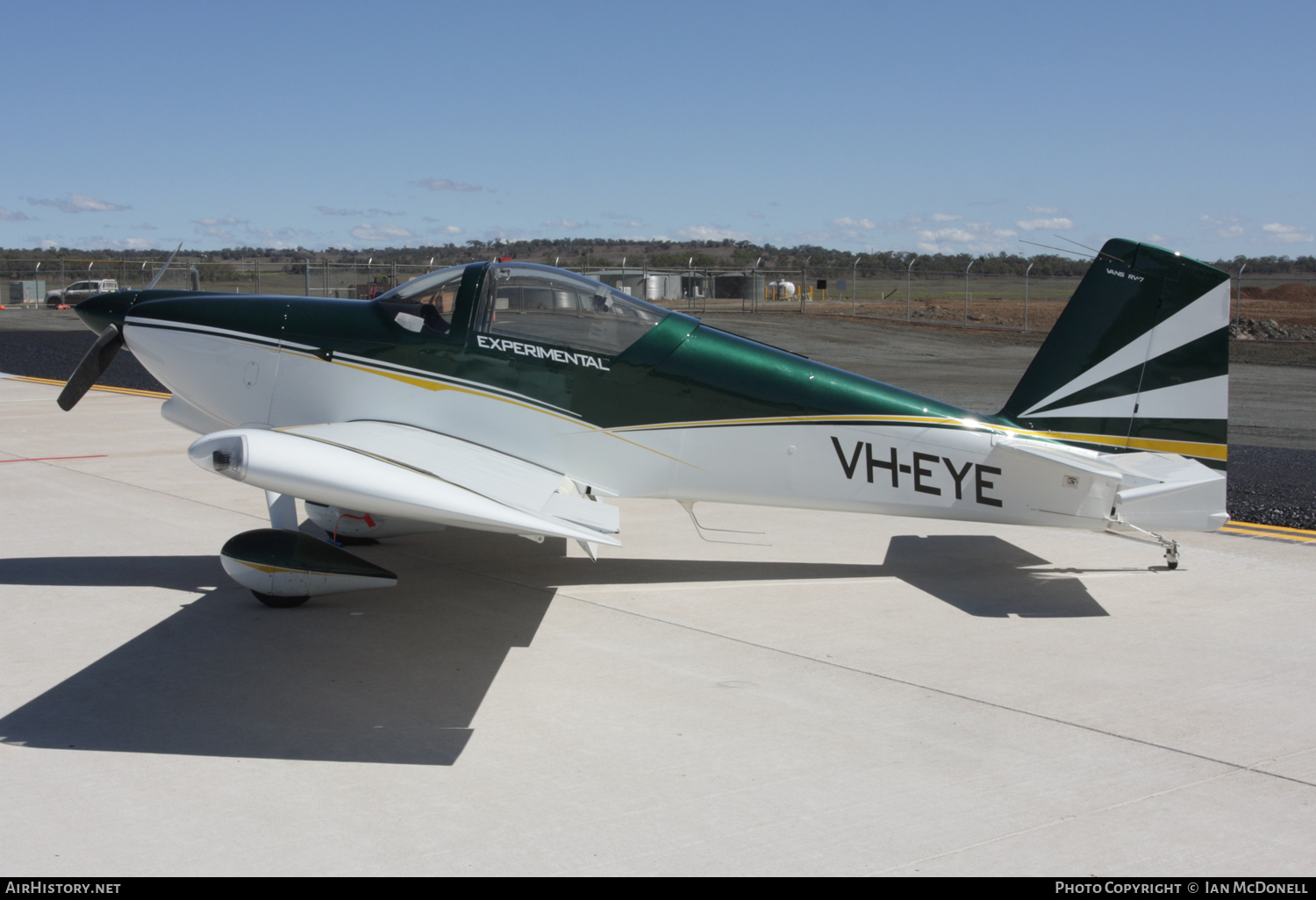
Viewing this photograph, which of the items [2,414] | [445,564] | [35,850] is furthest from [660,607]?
[2,414]

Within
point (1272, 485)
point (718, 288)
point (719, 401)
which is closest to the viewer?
point (719, 401)

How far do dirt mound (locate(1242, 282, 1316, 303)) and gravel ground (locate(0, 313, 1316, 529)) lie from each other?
35.9 meters

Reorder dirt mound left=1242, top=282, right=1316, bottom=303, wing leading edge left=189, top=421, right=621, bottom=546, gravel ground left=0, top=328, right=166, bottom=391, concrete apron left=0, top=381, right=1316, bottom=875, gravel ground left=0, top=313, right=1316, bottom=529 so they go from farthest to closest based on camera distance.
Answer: dirt mound left=1242, top=282, right=1316, bottom=303, gravel ground left=0, top=328, right=166, bottom=391, gravel ground left=0, top=313, right=1316, bottom=529, wing leading edge left=189, top=421, right=621, bottom=546, concrete apron left=0, top=381, right=1316, bottom=875

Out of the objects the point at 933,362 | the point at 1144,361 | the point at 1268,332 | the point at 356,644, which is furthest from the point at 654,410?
the point at 1268,332

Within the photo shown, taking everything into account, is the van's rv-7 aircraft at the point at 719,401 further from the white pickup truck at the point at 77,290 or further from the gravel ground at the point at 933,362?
the white pickup truck at the point at 77,290

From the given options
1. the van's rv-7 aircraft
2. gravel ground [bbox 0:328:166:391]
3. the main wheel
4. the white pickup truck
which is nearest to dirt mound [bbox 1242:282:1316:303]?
gravel ground [bbox 0:328:166:391]

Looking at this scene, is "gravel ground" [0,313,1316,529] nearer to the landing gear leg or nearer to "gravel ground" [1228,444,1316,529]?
"gravel ground" [1228,444,1316,529]

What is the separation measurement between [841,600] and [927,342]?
23.1 metres

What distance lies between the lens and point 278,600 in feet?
20.1

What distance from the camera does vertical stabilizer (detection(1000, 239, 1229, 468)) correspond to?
20.8 ft

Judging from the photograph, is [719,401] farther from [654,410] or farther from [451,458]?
[451,458]

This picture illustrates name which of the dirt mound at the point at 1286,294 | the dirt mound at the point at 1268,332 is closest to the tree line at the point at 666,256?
the dirt mound at the point at 1286,294

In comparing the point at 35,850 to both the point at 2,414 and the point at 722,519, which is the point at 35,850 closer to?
the point at 722,519

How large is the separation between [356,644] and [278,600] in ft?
2.80
